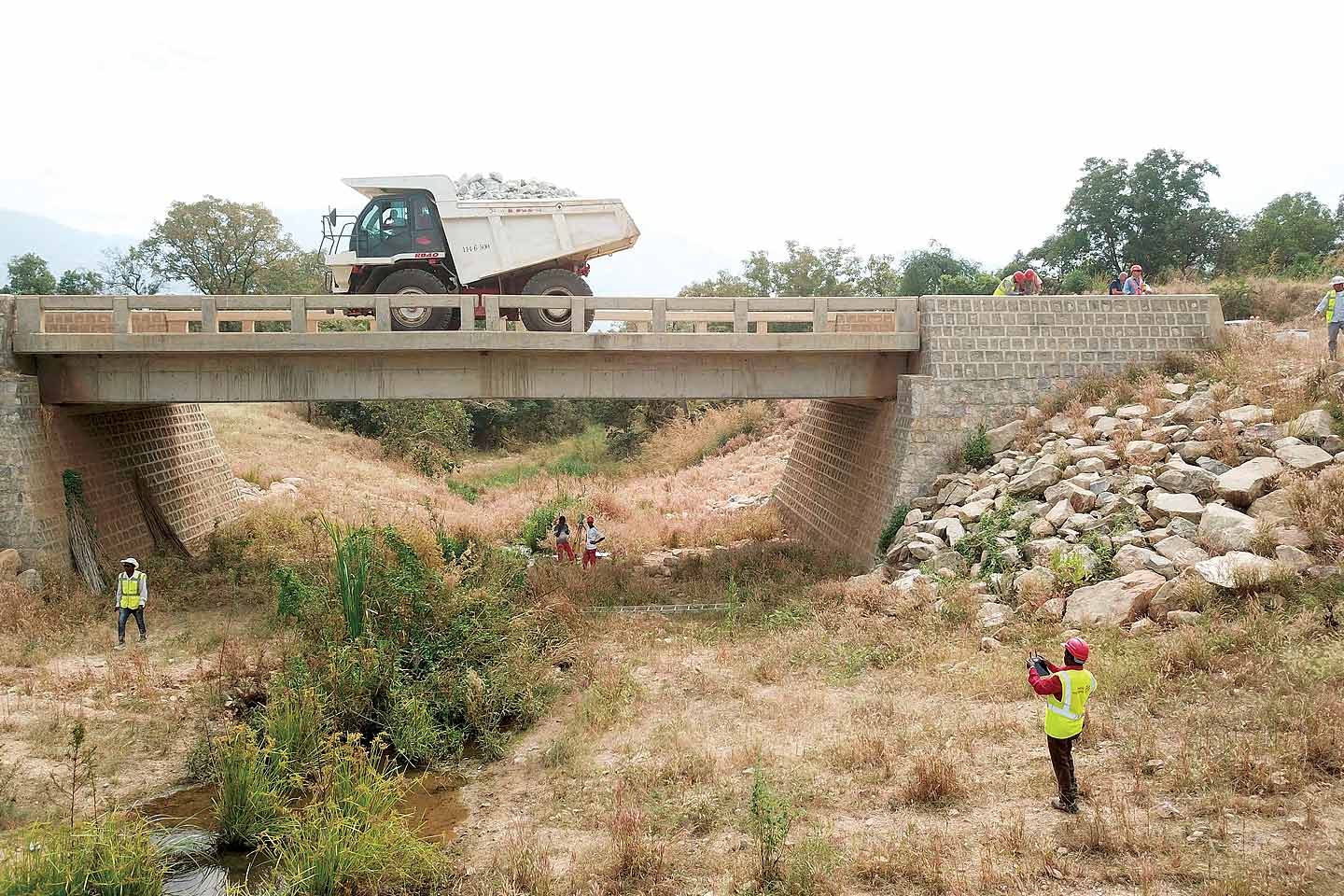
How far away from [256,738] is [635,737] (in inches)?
161

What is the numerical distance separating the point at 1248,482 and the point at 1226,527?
114cm

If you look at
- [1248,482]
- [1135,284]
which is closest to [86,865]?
[1248,482]

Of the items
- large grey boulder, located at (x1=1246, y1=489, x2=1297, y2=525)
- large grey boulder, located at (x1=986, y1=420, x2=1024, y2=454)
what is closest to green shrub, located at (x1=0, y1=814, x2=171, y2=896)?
large grey boulder, located at (x1=1246, y1=489, x2=1297, y2=525)

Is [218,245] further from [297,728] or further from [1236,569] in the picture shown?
[1236,569]

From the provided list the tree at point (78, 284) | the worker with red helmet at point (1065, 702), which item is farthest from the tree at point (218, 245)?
the worker with red helmet at point (1065, 702)

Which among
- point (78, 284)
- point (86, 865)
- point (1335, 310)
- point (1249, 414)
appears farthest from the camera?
point (78, 284)

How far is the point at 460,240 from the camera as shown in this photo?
1727 centimetres

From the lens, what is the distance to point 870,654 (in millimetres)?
11898

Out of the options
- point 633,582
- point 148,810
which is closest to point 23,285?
point 633,582

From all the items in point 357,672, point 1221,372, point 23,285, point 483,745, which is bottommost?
point 483,745

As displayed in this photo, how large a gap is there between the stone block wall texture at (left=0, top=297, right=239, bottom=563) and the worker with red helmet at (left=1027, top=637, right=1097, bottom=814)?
1548 cm

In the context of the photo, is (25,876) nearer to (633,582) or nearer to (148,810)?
(148,810)

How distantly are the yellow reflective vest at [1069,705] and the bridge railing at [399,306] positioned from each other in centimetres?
950

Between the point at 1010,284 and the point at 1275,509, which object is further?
the point at 1010,284
